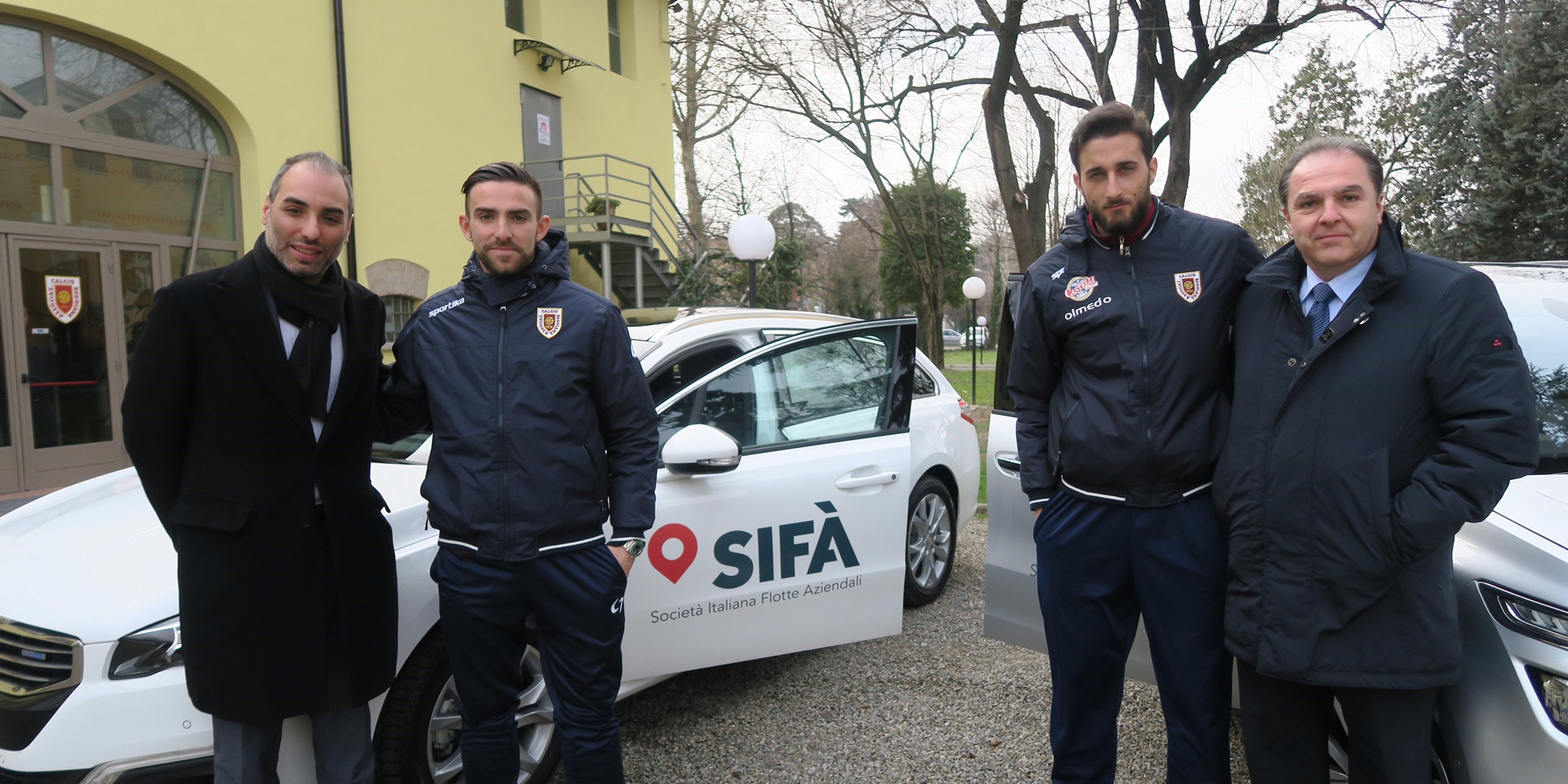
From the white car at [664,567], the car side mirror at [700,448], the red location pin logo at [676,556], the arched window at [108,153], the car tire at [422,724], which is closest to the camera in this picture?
the white car at [664,567]

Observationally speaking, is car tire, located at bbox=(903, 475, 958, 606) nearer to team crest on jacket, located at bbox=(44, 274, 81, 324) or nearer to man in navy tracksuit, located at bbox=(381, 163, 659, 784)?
man in navy tracksuit, located at bbox=(381, 163, 659, 784)

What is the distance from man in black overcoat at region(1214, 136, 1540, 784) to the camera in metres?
1.88

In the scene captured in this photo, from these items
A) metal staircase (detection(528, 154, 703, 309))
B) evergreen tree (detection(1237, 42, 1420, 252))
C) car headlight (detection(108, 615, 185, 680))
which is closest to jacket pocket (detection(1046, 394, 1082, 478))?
car headlight (detection(108, 615, 185, 680))

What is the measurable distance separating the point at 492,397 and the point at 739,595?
134 cm

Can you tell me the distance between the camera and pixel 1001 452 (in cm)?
329

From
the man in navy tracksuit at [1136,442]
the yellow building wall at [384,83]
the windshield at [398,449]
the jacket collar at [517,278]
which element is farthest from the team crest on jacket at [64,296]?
the man in navy tracksuit at [1136,442]

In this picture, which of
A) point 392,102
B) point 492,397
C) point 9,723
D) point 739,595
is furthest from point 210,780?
point 392,102

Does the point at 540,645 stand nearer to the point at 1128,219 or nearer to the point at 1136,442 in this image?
the point at 1136,442

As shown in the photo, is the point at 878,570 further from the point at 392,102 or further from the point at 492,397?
the point at 392,102

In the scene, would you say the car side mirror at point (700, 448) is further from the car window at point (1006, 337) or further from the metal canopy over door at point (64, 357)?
the metal canopy over door at point (64, 357)

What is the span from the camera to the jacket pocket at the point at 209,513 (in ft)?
6.80

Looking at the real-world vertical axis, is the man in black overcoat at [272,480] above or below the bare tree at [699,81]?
below

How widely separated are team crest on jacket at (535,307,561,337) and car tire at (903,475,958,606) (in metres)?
2.73

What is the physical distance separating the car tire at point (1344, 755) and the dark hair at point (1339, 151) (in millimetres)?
1209
